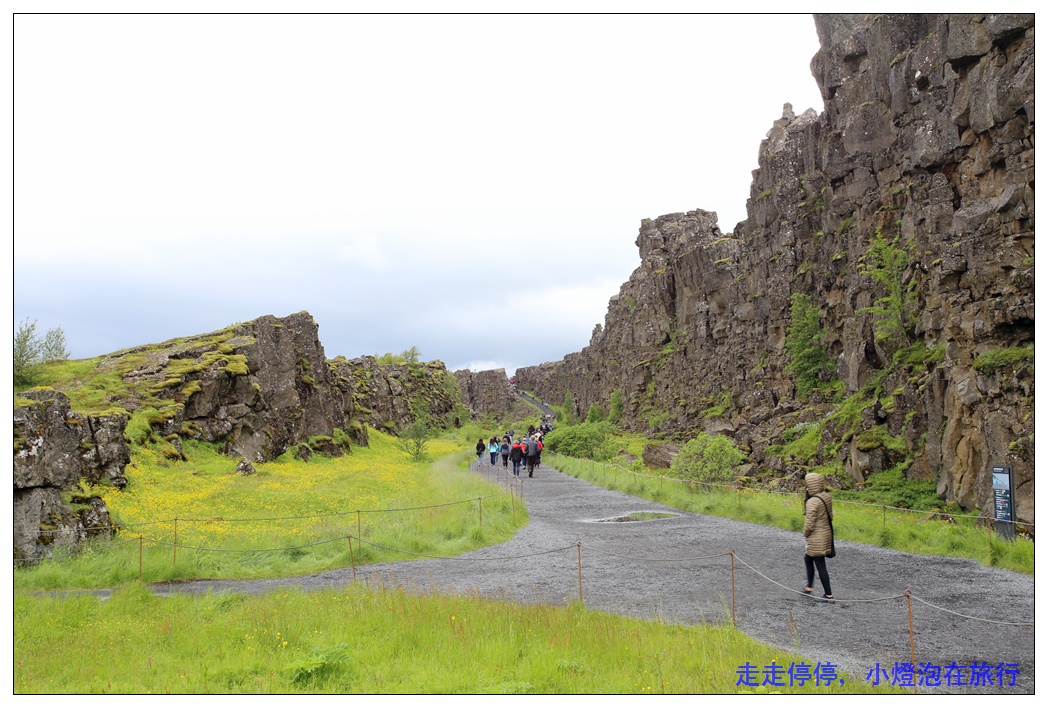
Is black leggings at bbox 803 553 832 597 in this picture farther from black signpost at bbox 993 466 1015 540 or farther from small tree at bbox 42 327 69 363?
small tree at bbox 42 327 69 363

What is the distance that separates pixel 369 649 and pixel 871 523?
13380mm

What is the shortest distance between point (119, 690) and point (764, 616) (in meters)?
8.93

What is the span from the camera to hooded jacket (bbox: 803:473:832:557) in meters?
11.1

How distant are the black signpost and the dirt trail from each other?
5.08 ft

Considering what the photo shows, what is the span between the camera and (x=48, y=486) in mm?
15266

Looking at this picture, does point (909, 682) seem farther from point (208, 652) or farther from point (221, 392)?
point (221, 392)

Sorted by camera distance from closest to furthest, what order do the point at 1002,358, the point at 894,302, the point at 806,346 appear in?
the point at 1002,358, the point at 894,302, the point at 806,346

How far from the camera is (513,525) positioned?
2028cm

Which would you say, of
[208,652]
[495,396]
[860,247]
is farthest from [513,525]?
[495,396]

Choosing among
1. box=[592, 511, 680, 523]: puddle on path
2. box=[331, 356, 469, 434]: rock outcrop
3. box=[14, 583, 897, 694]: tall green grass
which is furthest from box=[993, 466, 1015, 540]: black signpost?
box=[331, 356, 469, 434]: rock outcrop

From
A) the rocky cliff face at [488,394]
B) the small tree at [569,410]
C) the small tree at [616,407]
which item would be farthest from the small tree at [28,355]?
the rocky cliff face at [488,394]

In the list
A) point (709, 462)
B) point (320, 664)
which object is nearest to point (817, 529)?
point (320, 664)

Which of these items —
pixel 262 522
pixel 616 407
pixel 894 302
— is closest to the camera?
pixel 262 522

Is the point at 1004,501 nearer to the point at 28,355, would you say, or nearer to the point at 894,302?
the point at 894,302
